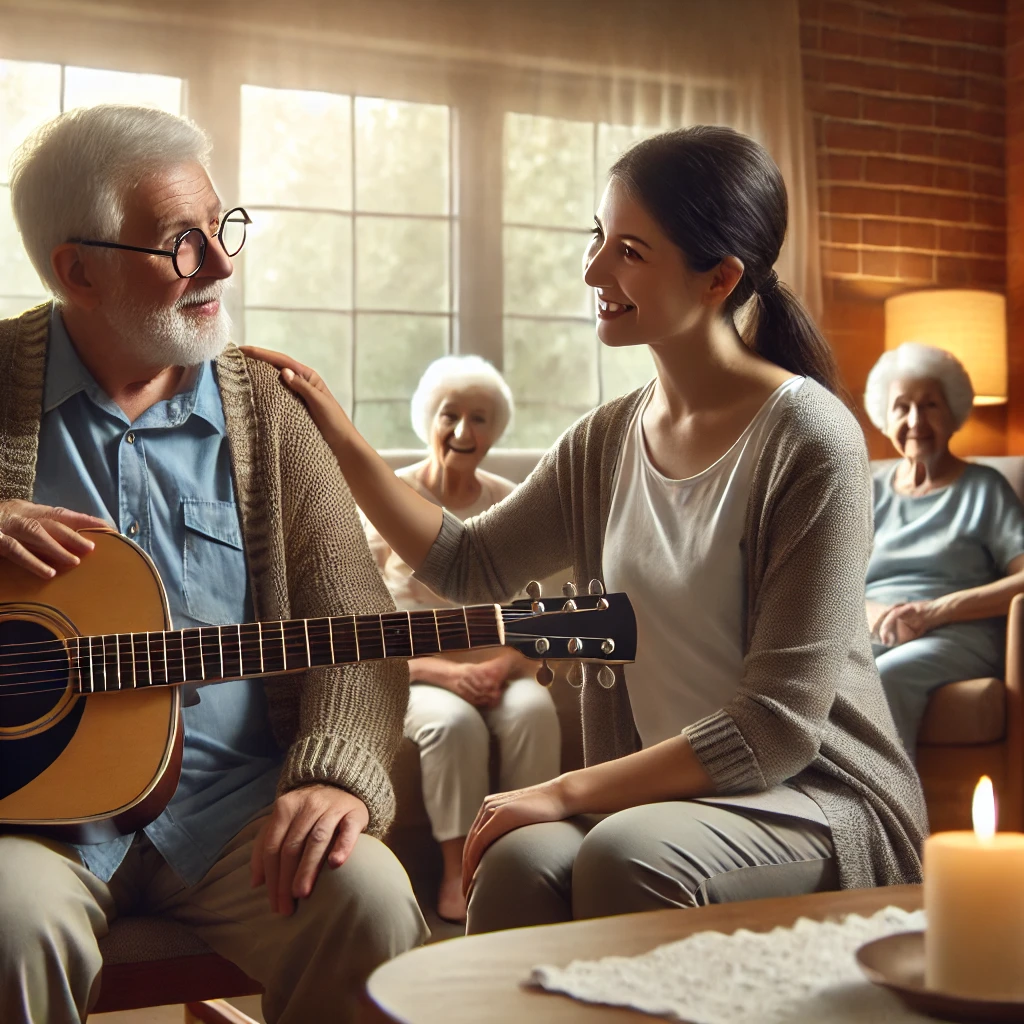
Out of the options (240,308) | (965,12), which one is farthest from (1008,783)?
(965,12)

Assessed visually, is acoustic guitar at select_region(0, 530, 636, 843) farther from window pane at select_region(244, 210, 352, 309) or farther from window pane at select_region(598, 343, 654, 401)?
window pane at select_region(598, 343, 654, 401)

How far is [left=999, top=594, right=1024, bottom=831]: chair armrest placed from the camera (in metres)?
2.74

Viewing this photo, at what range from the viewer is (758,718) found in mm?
1317

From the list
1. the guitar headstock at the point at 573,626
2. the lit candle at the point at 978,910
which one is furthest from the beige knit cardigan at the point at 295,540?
the lit candle at the point at 978,910

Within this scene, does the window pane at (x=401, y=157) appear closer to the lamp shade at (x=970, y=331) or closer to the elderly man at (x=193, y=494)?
the lamp shade at (x=970, y=331)

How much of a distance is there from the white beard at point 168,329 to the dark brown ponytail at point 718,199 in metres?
0.54

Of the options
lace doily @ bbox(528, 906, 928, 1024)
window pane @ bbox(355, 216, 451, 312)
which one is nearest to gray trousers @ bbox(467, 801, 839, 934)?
lace doily @ bbox(528, 906, 928, 1024)

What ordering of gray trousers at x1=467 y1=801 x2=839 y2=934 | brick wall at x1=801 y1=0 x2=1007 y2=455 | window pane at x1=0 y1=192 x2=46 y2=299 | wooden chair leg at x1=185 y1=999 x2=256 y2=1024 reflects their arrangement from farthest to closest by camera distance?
brick wall at x1=801 y1=0 x2=1007 y2=455, window pane at x1=0 y1=192 x2=46 y2=299, wooden chair leg at x1=185 y1=999 x2=256 y2=1024, gray trousers at x1=467 y1=801 x2=839 y2=934

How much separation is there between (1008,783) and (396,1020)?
235 cm

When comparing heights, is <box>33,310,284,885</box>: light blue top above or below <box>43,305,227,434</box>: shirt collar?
below

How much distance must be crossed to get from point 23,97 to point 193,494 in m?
3.05

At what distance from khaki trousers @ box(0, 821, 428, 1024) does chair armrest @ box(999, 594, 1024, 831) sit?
6.33ft

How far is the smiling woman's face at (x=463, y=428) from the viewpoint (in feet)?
11.0

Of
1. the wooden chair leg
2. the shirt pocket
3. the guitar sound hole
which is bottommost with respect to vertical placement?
the wooden chair leg
